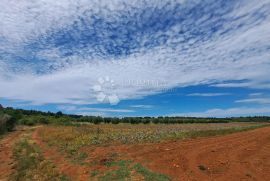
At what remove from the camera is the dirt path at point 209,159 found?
38.9 ft

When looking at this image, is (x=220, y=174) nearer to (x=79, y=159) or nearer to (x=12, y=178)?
(x=79, y=159)

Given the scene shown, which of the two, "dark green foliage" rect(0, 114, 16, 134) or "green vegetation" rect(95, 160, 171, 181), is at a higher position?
"dark green foliage" rect(0, 114, 16, 134)

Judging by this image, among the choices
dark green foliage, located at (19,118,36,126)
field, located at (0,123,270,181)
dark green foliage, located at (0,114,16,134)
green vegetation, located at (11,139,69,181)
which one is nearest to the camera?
field, located at (0,123,270,181)

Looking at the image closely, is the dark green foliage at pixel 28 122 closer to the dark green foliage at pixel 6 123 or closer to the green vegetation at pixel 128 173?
the dark green foliage at pixel 6 123

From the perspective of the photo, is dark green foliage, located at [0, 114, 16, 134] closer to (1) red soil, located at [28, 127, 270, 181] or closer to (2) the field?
(2) the field

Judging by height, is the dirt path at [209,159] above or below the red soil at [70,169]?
above

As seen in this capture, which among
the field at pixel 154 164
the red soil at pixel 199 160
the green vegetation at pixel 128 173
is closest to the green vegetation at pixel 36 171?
the field at pixel 154 164

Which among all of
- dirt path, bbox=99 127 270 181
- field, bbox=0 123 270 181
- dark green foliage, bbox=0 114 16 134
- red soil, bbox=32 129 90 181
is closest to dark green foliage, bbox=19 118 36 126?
dark green foliage, bbox=0 114 16 134

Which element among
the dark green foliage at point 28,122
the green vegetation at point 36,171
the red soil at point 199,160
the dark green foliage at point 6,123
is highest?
the dark green foliage at point 28,122

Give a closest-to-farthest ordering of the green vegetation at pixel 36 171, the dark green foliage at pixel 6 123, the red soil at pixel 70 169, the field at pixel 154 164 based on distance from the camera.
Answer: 1. the field at pixel 154 164
2. the red soil at pixel 70 169
3. the green vegetation at pixel 36 171
4. the dark green foliage at pixel 6 123

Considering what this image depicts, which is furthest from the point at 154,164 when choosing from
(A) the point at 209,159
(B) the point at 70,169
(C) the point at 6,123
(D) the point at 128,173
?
(C) the point at 6,123

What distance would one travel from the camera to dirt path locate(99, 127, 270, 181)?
38.9 ft

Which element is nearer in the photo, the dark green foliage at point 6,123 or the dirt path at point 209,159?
the dirt path at point 209,159

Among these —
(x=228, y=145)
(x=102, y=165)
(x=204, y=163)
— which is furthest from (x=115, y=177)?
(x=228, y=145)
